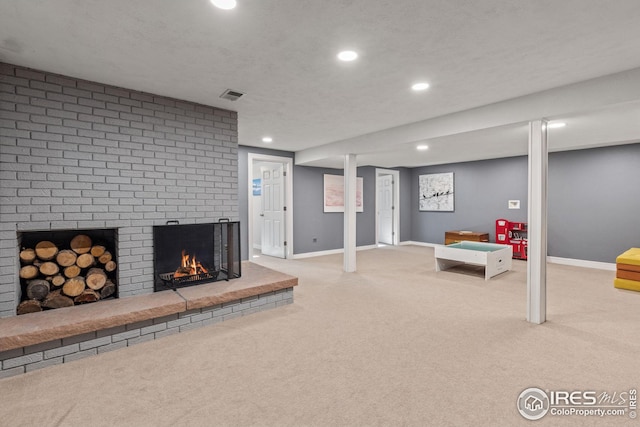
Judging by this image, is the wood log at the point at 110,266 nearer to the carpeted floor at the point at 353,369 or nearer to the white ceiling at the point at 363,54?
the carpeted floor at the point at 353,369

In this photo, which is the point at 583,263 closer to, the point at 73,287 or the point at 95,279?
the point at 95,279

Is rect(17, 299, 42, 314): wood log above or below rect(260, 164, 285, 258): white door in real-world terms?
below

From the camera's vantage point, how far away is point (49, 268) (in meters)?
2.78

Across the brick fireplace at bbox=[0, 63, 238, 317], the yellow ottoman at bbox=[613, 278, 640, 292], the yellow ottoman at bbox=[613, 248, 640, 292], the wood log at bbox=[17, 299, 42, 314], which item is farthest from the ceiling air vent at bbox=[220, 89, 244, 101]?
the yellow ottoman at bbox=[613, 278, 640, 292]

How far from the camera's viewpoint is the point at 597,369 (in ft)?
7.39

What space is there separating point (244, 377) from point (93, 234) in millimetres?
2185

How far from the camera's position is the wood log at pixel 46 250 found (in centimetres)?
277

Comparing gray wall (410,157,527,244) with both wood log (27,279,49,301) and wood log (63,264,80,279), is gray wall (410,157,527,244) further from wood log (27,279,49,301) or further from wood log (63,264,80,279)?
wood log (27,279,49,301)

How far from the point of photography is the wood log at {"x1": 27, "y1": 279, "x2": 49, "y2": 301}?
2682 millimetres

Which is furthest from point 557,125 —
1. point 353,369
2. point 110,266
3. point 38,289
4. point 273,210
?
point 38,289

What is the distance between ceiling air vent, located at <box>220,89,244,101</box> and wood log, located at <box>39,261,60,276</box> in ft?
7.24

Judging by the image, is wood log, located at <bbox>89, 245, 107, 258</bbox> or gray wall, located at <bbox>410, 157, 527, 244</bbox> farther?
gray wall, located at <bbox>410, 157, 527, 244</bbox>

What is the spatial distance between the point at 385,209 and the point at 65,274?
7658mm

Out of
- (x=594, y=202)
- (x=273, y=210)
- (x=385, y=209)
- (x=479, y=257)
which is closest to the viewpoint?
(x=479, y=257)
